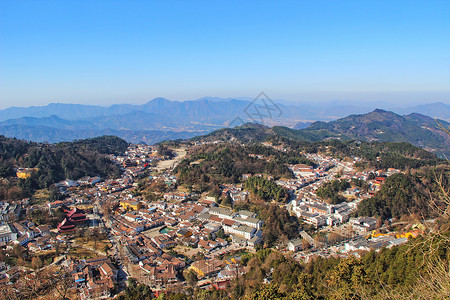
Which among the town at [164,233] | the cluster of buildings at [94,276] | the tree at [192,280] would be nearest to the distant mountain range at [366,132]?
the town at [164,233]

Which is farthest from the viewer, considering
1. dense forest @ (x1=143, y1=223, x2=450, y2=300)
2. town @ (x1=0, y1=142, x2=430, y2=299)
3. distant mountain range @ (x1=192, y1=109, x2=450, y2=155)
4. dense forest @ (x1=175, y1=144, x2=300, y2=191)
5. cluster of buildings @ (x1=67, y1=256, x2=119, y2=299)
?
distant mountain range @ (x1=192, y1=109, x2=450, y2=155)

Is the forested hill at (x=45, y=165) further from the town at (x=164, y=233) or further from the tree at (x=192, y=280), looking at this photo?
the tree at (x=192, y=280)

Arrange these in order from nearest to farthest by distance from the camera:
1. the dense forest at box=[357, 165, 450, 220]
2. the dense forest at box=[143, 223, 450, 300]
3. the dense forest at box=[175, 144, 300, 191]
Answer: the dense forest at box=[143, 223, 450, 300] < the dense forest at box=[357, 165, 450, 220] < the dense forest at box=[175, 144, 300, 191]

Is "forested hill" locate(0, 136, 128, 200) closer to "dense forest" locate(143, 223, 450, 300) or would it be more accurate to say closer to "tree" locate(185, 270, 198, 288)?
"tree" locate(185, 270, 198, 288)

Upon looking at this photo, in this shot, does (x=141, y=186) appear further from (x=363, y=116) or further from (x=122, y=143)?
(x=363, y=116)

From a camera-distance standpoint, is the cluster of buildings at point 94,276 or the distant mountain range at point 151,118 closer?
the cluster of buildings at point 94,276

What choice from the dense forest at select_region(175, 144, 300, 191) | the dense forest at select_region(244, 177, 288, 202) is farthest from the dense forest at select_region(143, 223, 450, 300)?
the dense forest at select_region(175, 144, 300, 191)
